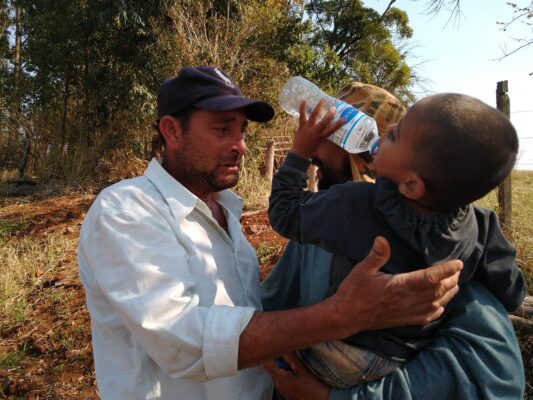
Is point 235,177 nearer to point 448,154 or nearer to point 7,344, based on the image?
point 448,154

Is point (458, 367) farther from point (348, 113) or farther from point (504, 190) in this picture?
point (504, 190)

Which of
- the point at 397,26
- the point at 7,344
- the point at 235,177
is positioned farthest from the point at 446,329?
the point at 397,26

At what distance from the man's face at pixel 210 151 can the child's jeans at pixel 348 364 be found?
0.82 metres

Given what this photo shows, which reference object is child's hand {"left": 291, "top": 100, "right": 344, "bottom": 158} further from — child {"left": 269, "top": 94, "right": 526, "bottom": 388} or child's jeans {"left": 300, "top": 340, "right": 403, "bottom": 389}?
child's jeans {"left": 300, "top": 340, "right": 403, "bottom": 389}

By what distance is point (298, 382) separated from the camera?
1.39m

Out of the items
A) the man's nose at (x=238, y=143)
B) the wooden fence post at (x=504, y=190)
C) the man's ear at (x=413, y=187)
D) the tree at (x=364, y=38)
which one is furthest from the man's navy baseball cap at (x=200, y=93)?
the tree at (x=364, y=38)

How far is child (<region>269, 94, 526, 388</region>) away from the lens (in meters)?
1.13

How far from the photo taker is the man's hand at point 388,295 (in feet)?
3.81

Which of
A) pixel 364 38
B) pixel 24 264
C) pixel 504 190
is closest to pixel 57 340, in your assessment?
pixel 24 264

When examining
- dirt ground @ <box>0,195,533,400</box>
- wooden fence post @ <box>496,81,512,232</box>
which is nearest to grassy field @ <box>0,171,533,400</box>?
dirt ground @ <box>0,195,533,400</box>

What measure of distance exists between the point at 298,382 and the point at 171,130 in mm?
1053

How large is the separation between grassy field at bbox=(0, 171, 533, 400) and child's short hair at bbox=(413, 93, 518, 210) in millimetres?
2261

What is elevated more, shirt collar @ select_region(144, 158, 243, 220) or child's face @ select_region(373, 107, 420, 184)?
child's face @ select_region(373, 107, 420, 184)

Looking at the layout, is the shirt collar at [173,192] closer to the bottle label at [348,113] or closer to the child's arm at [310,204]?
the child's arm at [310,204]
